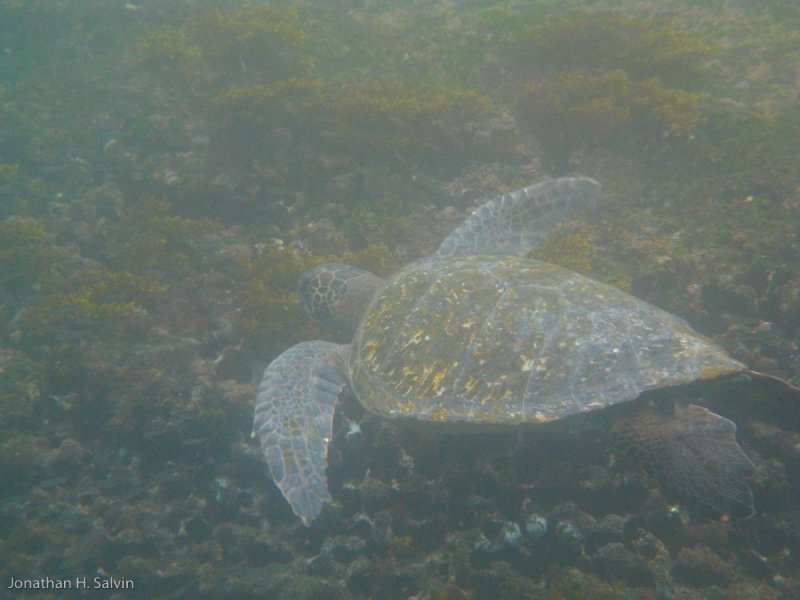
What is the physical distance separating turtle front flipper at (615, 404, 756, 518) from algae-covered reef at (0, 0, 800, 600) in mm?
209

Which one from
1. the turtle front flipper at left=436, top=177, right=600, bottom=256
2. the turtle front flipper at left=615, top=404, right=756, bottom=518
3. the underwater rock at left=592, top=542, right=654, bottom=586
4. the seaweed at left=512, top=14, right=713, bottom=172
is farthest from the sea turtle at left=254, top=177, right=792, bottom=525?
Result: the seaweed at left=512, top=14, right=713, bottom=172

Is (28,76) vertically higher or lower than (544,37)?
lower

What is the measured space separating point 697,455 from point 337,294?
3.17m

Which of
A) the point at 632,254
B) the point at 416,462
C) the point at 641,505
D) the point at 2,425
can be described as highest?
the point at 632,254

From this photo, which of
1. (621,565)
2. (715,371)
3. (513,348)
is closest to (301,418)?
(513,348)

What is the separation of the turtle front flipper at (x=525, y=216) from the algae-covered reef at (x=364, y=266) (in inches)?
11.0

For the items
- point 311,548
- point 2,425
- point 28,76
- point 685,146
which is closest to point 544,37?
point 685,146

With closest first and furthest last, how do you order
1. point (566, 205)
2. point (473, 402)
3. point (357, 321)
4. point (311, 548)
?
point (473, 402), point (311, 548), point (357, 321), point (566, 205)

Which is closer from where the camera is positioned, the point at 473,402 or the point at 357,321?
the point at 473,402

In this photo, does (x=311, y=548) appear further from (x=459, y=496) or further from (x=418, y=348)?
(x=418, y=348)

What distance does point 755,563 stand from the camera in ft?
8.55

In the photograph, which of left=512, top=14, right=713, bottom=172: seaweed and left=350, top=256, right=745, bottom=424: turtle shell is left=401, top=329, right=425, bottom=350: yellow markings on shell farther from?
left=512, top=14, right=713, bottom=172: seaweed

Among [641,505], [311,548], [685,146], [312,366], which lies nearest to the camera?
[641,505]

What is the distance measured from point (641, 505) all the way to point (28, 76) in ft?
49.5
